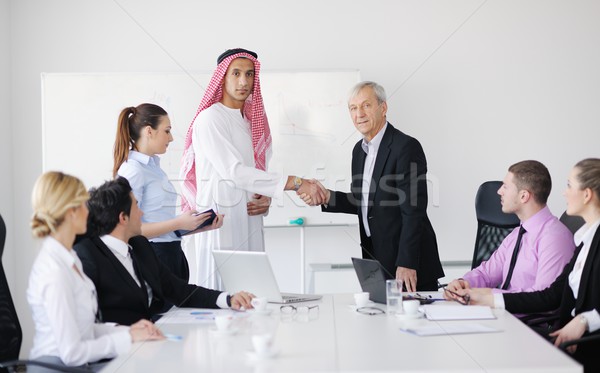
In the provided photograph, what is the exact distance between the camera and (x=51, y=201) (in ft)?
6.75

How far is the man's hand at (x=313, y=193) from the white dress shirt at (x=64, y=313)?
181 centimetres

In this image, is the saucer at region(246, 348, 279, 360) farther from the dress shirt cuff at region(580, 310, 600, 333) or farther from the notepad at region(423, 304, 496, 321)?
the dress shirt cuff at region(580, 310, 600, 333)

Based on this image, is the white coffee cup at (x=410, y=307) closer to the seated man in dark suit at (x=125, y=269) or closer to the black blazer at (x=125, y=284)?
the seated man in dark suit at (x=125, y=269)

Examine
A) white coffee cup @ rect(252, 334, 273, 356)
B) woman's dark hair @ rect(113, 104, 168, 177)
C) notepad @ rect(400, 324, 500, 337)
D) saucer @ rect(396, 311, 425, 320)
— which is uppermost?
woman's dark hair @ rect(113, 104, 168, 177)

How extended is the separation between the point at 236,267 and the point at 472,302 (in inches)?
36.6

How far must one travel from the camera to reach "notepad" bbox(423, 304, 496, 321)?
2.39 metres

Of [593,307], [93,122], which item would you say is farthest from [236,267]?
[93,122]

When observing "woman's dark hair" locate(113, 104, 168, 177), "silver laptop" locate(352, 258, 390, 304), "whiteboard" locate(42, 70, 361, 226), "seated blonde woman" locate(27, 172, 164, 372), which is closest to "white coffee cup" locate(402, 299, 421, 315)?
"silver laptop" locate(352, 258, 390, 304)

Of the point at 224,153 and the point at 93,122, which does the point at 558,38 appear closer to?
the point at 224,153

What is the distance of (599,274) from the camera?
8.18 feet

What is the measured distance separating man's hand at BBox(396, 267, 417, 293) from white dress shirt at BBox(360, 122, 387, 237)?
1.03ft

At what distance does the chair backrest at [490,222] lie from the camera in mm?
3625

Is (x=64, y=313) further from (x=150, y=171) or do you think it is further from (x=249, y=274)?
(x=150, y=171)

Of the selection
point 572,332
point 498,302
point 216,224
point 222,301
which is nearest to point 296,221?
point 216,224
